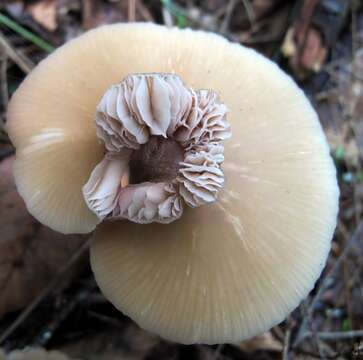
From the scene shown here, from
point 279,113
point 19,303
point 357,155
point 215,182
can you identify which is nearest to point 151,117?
point 215,182

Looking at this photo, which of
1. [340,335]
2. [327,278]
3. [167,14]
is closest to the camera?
[340,335]

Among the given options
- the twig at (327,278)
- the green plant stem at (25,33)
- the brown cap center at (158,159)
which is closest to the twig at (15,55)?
the green plant stem at (25,33)

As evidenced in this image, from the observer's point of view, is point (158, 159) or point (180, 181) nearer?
point (180, 181)

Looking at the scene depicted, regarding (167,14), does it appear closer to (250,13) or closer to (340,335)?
(250,13)

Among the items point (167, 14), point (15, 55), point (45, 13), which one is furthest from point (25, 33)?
point (167, 14)

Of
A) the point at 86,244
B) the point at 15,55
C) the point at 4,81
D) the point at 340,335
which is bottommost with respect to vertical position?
the point at 340,335

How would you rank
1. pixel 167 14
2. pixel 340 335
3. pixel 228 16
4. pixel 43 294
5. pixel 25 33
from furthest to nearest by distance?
pixel 228 16 < pixel 167 14 < pixel 25 33 < pixel 340 335 < pixel 43 294

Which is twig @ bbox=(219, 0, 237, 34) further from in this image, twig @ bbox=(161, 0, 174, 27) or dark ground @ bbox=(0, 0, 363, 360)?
→ twig @ bbox=(161, 0, 174, 27)

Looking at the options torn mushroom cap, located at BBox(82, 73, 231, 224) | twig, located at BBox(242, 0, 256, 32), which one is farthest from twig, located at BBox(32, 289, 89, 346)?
twig, located at BBox(242, 0, 256, 32)
